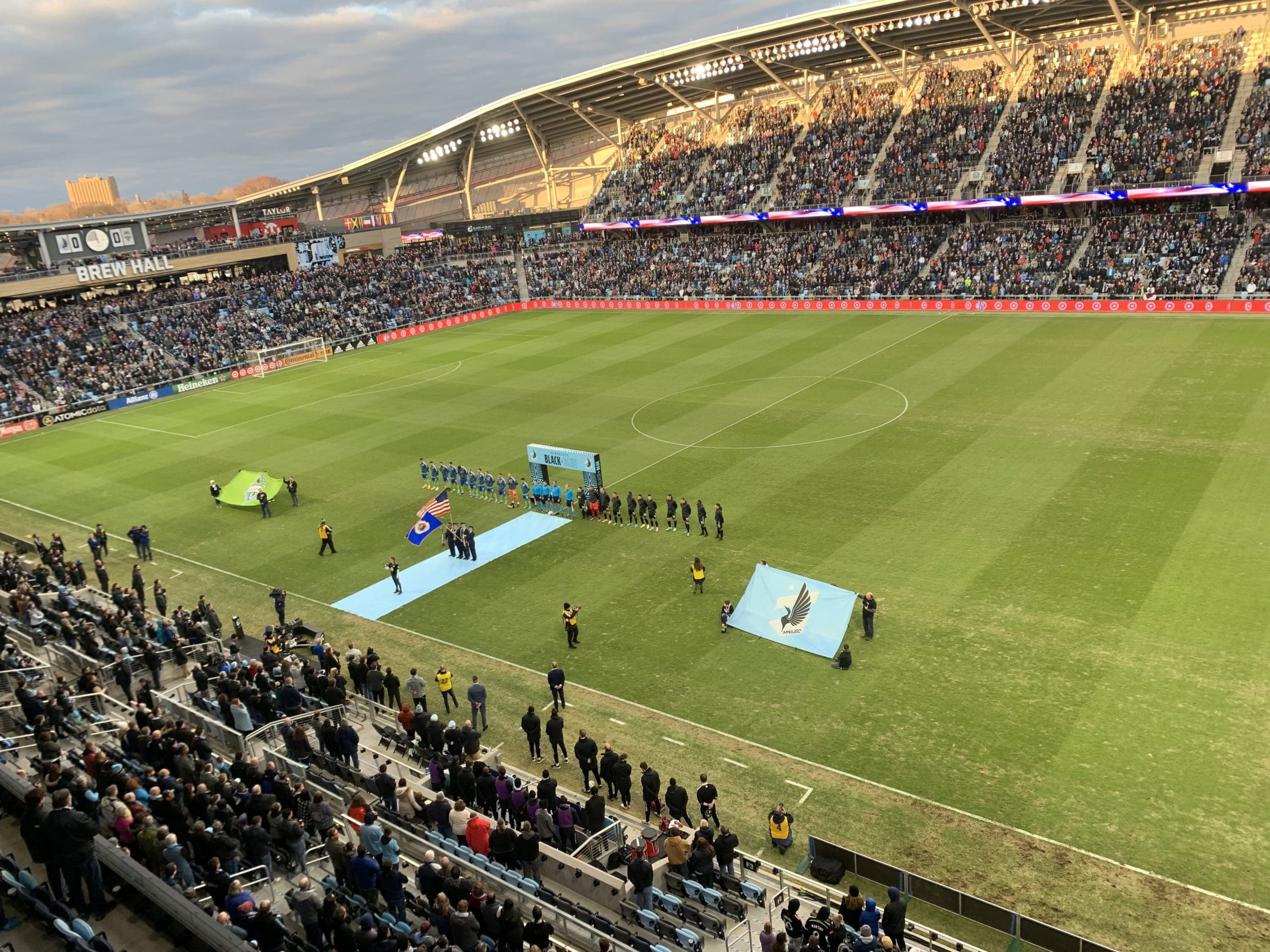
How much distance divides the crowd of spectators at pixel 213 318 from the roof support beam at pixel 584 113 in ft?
51.1

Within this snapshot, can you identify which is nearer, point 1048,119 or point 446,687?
point 446,687

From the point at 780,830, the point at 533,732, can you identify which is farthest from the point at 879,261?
the point at 780,830

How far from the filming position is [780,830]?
14758mm

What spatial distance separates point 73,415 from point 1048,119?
216ft

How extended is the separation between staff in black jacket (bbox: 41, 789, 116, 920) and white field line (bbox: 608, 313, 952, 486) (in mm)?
23040

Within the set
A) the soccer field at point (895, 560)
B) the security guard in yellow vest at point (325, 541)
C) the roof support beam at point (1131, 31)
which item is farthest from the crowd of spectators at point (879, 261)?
the security guard in yellow vest at point (325, 541)

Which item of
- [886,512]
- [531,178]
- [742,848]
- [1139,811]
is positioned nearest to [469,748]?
[742,848]

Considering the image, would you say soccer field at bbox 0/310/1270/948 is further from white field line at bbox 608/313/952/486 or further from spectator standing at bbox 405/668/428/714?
spectator standing at bbox 405/668/428/714

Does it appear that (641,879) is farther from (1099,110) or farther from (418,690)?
(1099,110)

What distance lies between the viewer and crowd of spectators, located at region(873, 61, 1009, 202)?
215 feet

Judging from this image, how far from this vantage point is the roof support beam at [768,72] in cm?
7138

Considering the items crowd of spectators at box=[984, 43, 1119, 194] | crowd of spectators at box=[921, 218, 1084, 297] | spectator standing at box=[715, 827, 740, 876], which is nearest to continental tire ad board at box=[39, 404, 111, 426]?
crowd of spectators at box=[921, 218, 1084, 297]

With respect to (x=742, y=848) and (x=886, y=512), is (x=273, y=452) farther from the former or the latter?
(x=742, y=848)

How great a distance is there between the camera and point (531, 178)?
328ft
